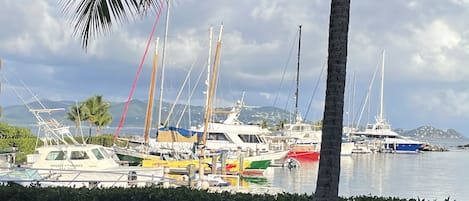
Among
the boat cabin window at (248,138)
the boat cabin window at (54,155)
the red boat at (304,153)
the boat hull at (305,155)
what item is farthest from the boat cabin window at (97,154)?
the boat hull at (305,155)

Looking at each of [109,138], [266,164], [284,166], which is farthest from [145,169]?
[109,138]

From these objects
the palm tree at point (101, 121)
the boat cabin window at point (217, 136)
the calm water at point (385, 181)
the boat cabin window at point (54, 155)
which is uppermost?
the palm tree at point (101, 121)

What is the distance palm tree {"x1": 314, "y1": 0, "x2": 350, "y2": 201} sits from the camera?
7449mm

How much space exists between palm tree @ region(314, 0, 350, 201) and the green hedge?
10.6 ft

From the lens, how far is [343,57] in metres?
7.55

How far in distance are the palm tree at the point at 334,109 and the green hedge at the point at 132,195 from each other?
3.24m

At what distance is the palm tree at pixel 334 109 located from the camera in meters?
7.45

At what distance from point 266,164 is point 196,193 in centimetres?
3619

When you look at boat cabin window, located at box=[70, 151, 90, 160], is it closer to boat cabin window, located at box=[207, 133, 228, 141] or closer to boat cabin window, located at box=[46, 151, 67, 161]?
boat cabin window, located at box=[46, 151, 67, 161]

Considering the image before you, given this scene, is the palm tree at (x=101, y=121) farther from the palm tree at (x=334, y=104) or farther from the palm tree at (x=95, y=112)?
the palm tree at (x=334, y=104)

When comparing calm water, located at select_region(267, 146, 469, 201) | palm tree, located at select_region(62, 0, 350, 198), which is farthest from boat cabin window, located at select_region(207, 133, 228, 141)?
palm tree, located at select_region(62, 0, 350, 198)

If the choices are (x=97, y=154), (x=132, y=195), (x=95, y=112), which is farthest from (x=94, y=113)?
(x=132, y=195)

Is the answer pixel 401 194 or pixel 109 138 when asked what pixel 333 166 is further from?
pixel 109 138

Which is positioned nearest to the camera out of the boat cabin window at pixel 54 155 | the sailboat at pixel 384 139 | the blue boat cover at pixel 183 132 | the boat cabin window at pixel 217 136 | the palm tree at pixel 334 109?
→ the palm tree at pixel 334 109
